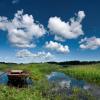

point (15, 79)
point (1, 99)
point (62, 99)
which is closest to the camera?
point (1, 99)

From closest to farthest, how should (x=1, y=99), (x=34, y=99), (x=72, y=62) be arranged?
(x=1, y=99) → (x=34, y=99) → (x=72, y=62)

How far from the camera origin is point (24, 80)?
37.0 metres

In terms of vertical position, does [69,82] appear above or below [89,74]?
below

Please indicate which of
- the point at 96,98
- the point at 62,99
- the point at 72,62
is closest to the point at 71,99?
the point at 62,99

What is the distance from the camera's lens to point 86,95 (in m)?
25.6

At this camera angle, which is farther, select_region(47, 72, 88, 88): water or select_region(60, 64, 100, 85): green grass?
select_region(60, 64, 100, 85): green grass

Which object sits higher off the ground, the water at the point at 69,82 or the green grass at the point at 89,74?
the green grass at the point at 89,74

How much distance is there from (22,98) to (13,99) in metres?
0.73

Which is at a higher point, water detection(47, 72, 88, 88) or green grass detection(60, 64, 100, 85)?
green grass detection(60, 64, 100, 85)

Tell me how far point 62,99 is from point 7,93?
4.58m

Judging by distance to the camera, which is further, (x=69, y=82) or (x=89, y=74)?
(x=89, y=74)

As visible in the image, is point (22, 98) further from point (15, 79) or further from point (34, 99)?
point (15, 79)

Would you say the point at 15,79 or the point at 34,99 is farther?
the point at 15,79

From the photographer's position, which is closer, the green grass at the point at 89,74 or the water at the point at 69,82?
the water at the point at 69,82
